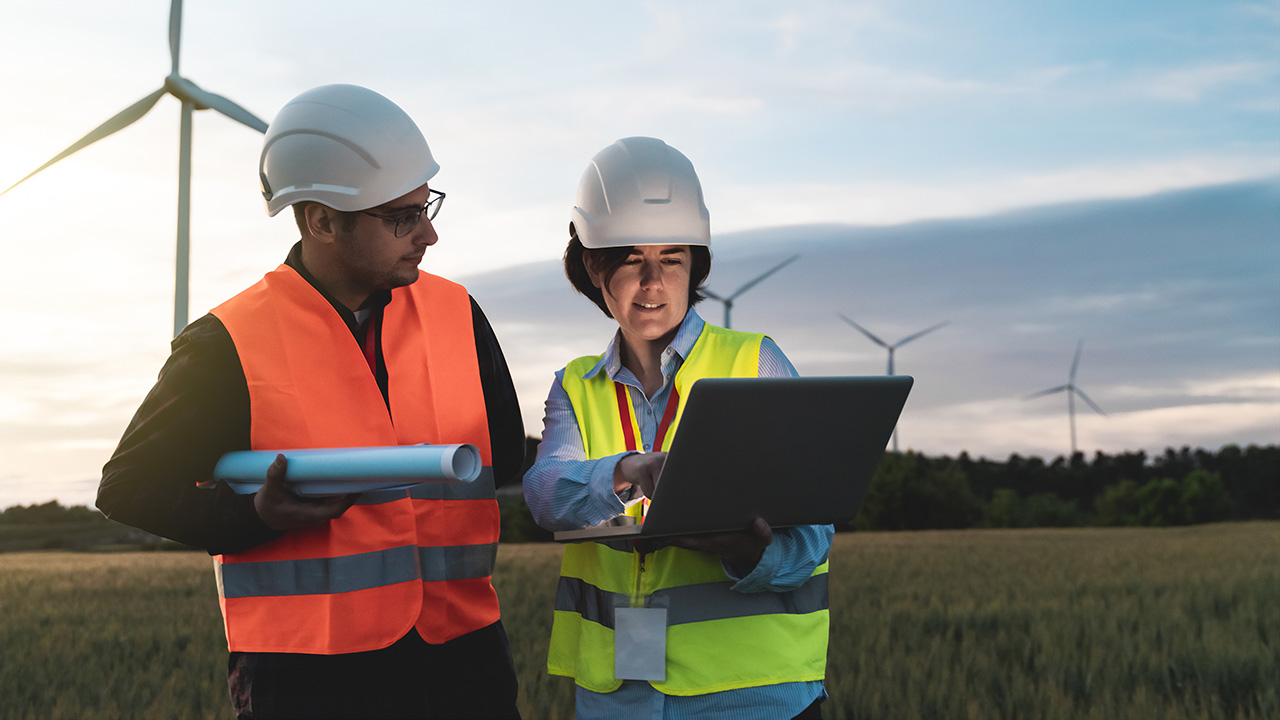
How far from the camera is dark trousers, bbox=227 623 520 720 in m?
2.83

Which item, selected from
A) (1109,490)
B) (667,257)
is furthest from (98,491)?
(1109,490)

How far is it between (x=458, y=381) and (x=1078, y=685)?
665cm

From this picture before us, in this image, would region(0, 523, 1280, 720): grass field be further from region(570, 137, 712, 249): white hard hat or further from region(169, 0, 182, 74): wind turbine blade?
region(169, 0, 182, 74): wind turbine blade

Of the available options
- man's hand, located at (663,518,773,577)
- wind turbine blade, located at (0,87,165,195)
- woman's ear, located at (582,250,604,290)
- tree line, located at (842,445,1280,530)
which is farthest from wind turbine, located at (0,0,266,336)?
tree line, located at (842,445,1280,530)

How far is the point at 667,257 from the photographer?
303 cm

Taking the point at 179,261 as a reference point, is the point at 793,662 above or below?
below

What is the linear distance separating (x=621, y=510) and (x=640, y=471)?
0.60ft

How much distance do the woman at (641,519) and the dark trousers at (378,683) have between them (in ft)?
0.81

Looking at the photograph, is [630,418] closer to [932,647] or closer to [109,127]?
[932,647]

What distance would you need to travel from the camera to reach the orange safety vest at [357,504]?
2.86m

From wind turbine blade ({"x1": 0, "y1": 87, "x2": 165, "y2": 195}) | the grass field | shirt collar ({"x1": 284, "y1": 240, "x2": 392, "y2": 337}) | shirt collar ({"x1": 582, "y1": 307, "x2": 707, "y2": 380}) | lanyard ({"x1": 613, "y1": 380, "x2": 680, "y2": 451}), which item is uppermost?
wind turbine blade ({"x1": 0, "y1": 87, "x2": 165, "y2": 195})

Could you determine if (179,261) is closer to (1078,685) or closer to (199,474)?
(199,474)

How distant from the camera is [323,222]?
123 inches

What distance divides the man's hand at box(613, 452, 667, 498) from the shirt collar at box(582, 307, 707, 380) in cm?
50
